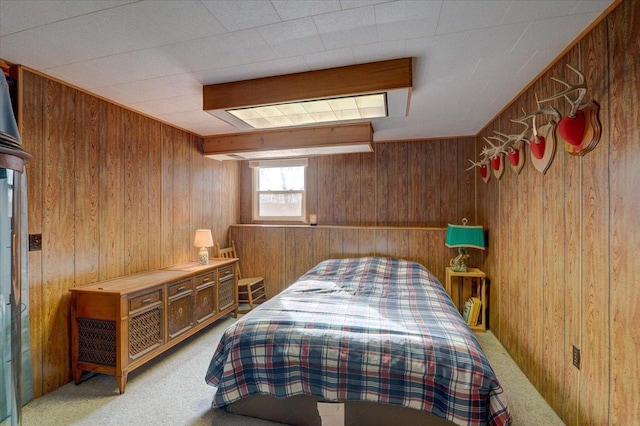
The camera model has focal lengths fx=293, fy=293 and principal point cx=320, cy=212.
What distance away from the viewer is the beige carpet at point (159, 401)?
194 centimetres

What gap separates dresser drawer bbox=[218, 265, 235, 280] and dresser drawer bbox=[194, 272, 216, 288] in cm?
13

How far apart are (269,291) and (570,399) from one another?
3.43m

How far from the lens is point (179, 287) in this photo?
2900 mm

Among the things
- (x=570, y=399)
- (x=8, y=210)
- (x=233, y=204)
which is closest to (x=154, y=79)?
(x=8, y=210)

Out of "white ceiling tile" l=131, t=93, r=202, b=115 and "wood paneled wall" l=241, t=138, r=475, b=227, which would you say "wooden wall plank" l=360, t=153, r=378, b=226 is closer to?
"wood paneled wall" l=241, t=138, r=475, b=227

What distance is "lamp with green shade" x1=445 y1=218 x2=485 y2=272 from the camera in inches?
132

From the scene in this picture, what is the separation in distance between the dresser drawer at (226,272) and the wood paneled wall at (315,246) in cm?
60

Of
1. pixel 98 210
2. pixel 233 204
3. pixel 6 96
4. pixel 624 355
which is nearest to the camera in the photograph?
pixel 624 355

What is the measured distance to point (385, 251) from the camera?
12.9 ft

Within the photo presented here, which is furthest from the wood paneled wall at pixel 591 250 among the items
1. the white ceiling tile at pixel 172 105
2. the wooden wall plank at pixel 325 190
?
the white ceiling tile at pixel 172 105

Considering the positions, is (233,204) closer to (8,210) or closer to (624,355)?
(8,210)

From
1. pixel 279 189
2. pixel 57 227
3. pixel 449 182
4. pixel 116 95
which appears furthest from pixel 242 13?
pixel 449 182

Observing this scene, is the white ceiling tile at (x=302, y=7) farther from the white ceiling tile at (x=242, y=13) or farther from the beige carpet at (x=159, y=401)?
the beige carpet at (x=159, y=401)

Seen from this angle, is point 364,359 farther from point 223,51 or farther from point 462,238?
point 462,238
